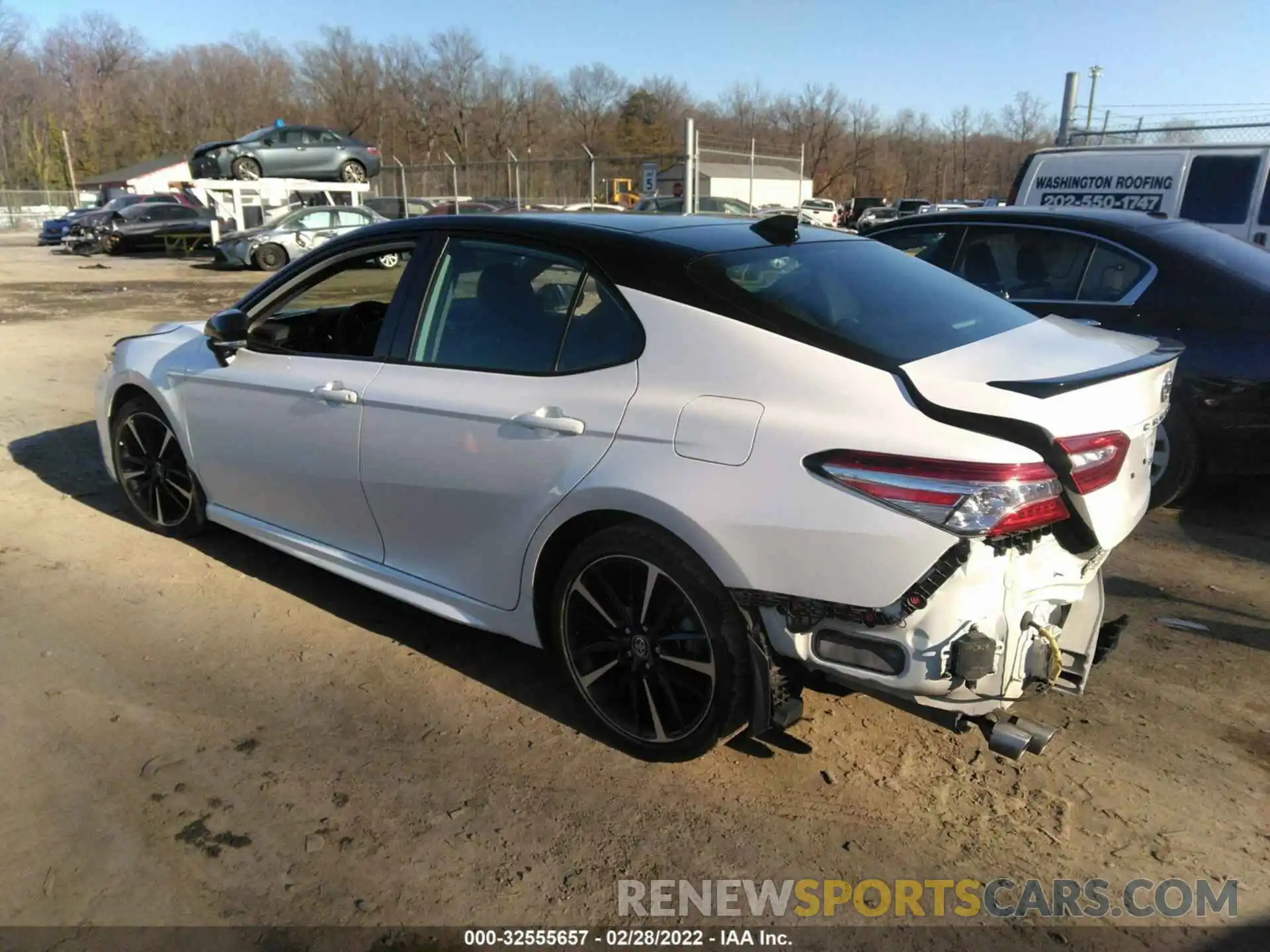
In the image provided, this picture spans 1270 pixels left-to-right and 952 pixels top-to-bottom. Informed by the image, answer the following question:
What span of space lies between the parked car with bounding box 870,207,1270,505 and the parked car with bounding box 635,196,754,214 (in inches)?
550

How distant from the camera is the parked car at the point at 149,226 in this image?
96.6 ft

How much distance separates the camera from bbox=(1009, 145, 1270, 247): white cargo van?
9039mm

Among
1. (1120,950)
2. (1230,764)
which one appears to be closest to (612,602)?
(1120,950)

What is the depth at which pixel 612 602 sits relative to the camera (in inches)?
113

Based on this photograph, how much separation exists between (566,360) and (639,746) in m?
1.29

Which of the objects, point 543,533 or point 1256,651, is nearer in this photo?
point 543,533

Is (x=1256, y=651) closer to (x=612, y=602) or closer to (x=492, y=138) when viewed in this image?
(x=612, y=602)

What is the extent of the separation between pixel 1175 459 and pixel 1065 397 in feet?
10.3

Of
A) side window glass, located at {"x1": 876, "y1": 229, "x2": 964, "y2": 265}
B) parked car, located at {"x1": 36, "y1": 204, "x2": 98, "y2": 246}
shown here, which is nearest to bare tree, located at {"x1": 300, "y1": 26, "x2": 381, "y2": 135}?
parked car, located at {"x1": 36, "y1": 204, "x2": 98, "y2": 246}

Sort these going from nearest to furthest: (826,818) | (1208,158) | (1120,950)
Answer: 1. (1120,950)
2. (826,818)
3. (1208,158)

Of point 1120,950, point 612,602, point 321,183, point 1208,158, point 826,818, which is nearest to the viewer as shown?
point 1120,950

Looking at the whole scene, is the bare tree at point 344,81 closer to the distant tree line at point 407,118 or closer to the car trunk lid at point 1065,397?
A: the distant tree line at point 407,118

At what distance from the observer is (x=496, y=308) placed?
3.30 metres

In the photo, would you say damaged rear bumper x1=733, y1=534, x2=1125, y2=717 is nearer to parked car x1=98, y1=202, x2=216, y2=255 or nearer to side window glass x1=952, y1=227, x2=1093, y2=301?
side window glass x1=952, y1=227, x2=1093, y2=301
